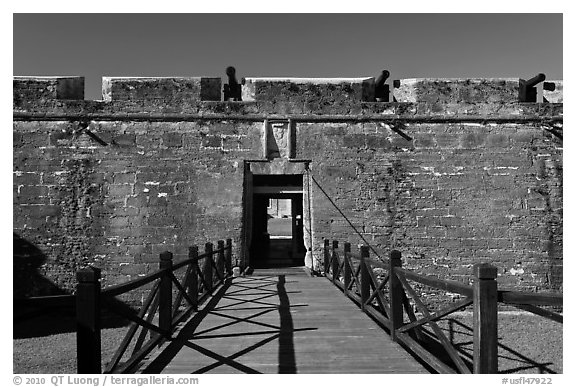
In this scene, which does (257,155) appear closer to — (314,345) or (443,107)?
(443,107)

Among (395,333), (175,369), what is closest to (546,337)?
(395,333)

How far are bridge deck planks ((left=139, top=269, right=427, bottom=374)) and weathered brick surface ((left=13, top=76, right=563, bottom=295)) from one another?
3.27m

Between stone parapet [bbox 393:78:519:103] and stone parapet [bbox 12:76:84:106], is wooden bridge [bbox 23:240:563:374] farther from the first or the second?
stone parapet [bbox 12:76:84:106]

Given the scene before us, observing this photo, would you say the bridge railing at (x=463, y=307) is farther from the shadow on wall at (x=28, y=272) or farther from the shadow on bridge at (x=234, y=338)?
the shadow on wall at (x=28, y=272)

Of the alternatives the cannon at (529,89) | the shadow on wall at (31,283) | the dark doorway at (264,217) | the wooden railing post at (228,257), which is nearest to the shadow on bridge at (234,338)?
the wooden railing post at (228,257)

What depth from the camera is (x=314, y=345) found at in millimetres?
4691

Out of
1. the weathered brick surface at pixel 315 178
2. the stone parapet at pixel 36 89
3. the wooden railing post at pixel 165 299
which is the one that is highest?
the stone parapet at pixel 36 89

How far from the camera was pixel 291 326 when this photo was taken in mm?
5484

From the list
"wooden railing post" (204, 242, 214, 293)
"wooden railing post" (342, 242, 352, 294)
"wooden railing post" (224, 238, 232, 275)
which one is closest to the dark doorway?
"wooden railing post" (224, 238, 232, 275)

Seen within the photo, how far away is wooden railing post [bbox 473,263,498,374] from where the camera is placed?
3045mm

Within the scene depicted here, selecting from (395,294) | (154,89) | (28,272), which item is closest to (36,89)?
(154,89)

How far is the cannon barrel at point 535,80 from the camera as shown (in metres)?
10.2

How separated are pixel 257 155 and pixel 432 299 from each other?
483cm

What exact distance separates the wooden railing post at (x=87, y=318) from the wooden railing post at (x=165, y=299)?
1.72 metres
